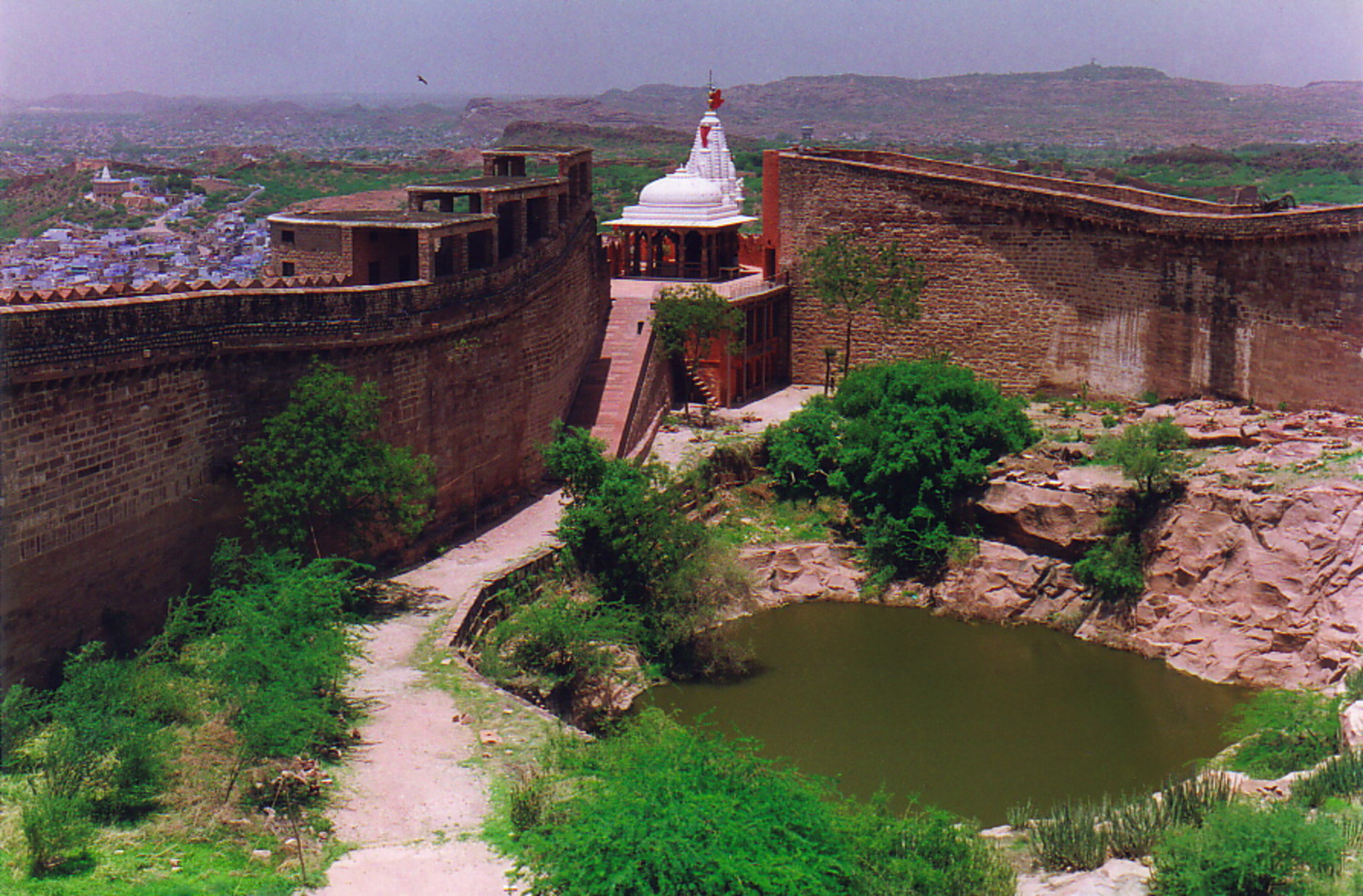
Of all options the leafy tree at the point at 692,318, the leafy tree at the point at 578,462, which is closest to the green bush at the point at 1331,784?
the leafy tree at the point at 578,462

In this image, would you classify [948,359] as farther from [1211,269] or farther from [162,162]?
[162,162]

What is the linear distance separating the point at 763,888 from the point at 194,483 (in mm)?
8179

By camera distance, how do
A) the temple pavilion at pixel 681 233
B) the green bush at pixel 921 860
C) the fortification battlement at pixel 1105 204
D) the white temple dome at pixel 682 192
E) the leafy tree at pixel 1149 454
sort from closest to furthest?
the green bush at pixel 921 860
the leafy tree at pixel 1149 454
the fortification battlement at pixel 1105 204
the temple pavilion at pixel 681 233
the white temple dome at pixel 682 192

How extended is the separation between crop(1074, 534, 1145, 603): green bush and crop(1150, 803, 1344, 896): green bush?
9.13m

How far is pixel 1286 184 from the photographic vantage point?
72438 millimetres

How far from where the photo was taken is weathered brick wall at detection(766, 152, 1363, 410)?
2125 centimetres

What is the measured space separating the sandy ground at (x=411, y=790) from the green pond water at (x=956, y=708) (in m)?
2.72

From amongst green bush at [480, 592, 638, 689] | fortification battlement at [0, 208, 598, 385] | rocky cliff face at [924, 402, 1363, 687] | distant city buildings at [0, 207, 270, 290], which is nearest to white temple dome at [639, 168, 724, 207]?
fortification battlement at [0, 208, 598, 385]

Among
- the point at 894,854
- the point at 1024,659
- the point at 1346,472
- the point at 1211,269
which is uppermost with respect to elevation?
the point at 1211,269

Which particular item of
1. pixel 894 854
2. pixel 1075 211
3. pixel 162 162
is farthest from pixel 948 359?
pixel 162 162

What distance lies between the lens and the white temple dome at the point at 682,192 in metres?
27.3

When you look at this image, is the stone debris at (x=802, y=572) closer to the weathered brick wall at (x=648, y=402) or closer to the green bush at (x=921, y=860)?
the weathered brick wall at (x=648, y=402)

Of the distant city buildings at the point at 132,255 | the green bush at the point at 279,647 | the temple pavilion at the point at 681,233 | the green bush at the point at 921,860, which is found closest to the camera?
the green bush at the point at 921,860

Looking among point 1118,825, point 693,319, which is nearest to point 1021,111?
point 693,319
